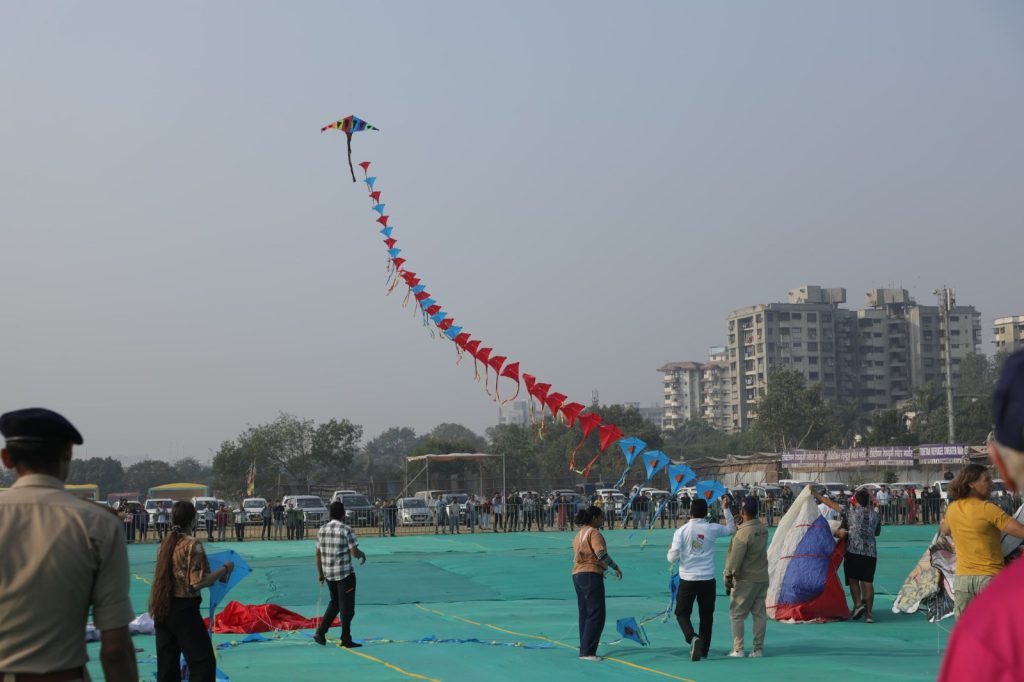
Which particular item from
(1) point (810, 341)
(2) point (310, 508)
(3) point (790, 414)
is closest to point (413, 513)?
(2) point (310, 508)

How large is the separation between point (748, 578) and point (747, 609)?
0.32 metres

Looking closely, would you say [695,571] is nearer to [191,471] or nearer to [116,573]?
[116,573]

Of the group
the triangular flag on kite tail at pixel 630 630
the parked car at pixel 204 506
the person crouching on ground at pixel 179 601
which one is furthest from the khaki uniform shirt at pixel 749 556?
the parked car at pixel 204 506

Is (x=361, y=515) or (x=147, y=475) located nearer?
(x=361, y=515)

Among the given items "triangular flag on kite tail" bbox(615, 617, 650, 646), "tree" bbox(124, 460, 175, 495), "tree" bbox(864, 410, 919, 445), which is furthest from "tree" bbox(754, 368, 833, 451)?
"triangular flag on kite tail" bbox(615, 617, 650, 646)

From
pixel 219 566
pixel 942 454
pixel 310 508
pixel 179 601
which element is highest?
pixel 942 454

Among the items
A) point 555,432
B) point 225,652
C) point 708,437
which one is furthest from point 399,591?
point 708,437

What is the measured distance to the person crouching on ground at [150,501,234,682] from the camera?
29.0 ft

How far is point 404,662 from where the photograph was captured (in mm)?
12523

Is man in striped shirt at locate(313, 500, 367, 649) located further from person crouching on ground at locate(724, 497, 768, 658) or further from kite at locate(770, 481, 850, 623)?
kite at locate(770, 481, 850, 623)

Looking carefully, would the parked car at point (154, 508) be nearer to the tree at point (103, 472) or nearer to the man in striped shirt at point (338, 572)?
the man in striped shirt at point (338, 572)

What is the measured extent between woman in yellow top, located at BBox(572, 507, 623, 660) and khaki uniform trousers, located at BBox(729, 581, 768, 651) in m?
1.31

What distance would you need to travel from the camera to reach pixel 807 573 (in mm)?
15453

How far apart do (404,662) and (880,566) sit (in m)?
13.4
